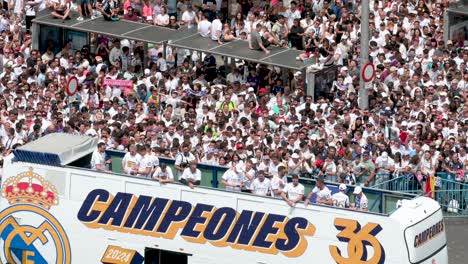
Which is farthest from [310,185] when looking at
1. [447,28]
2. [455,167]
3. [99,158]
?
[447,28]

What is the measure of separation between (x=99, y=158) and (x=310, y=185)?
4.04m

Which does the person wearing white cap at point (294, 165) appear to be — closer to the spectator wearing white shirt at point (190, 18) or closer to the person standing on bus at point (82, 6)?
the spectator wearing white shirt at point (190, 18)

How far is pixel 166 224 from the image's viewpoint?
84.9 feet

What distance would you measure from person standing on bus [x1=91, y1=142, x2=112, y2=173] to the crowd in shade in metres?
0.50

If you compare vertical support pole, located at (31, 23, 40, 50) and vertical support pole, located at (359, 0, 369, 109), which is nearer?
vertical support pole, located at (359, 0, 369, 109)

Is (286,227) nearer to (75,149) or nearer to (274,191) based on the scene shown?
(274,191)

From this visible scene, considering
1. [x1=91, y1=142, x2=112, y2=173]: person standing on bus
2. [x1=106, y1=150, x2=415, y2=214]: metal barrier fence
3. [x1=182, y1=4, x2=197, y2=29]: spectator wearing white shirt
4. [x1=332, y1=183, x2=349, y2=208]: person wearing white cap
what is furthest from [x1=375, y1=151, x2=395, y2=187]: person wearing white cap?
[x1=182, y1=4, x2=197, y2=29]: spectator wearing white shirt

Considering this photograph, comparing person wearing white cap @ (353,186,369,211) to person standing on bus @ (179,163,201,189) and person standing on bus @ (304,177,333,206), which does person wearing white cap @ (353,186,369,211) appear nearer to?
person standing on bus @ (304,177,333,206)

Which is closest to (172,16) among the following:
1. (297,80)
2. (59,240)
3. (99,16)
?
(99,16)

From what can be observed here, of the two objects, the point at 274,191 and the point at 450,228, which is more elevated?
the point at 274,191

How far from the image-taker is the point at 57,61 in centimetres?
3819

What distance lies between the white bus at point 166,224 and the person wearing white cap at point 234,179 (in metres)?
1.27

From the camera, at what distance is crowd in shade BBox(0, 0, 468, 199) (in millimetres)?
31531

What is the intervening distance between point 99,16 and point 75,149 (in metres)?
14.0
